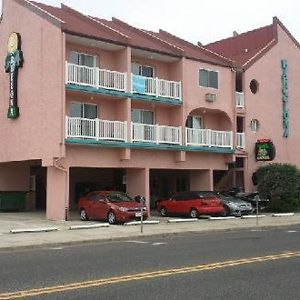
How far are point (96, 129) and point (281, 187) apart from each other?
1214cm

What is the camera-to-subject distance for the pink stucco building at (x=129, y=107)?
2756 cm

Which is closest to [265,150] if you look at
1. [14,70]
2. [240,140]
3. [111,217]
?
[240,140]

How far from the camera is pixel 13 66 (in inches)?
1192

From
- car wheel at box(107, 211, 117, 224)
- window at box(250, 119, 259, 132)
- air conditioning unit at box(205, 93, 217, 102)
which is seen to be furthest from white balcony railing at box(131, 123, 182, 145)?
window at box(250, 119, 259, 132)

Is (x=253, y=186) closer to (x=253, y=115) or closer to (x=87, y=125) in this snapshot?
(x=253, y=115)

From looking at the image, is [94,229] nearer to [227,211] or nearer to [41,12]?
[227,211]

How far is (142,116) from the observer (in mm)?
32312

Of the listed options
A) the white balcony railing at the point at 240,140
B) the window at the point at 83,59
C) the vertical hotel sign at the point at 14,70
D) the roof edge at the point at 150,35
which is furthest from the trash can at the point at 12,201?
the white balcony railing at the point at 240,140

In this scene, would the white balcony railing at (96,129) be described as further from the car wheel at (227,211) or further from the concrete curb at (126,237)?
the concrete curb at (126,237)

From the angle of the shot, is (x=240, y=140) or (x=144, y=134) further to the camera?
(x=240, y=140)

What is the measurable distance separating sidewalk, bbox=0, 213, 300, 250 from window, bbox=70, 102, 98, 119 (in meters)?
5.46

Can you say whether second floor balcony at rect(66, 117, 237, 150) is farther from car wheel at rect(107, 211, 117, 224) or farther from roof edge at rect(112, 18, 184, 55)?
roof edge at rect(112, 18, 184, 55)

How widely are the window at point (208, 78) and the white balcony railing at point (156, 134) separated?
12.1 feet

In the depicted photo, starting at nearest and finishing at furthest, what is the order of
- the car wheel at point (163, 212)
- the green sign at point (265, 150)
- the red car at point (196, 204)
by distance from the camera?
the red car at point (196, 204), the car wheel at point (163, 212), the green sign at point (265, 150)
